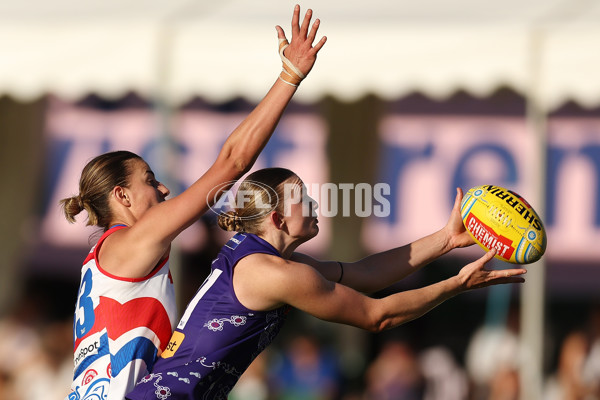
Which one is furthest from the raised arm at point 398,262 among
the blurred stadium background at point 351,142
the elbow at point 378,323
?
the blurred stadium background at point 351,142

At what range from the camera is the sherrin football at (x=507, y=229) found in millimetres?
3730

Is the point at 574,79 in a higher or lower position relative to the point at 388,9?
lower

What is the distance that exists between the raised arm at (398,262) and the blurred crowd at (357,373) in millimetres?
3946

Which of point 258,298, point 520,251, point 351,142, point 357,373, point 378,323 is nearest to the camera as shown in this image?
point 258,298

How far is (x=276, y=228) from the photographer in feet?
11.4

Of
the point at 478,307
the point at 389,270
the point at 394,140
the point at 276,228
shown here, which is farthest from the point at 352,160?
the point at 276,228

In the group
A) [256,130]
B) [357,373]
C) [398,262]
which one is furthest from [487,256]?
[357,373]

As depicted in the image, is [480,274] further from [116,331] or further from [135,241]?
[116,331]

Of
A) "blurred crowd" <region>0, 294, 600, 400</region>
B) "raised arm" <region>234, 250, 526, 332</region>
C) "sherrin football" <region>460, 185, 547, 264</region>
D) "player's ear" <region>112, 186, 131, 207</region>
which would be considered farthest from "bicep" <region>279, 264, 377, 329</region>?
"blurred crowd" <region>0, 294, 600, 400</region>

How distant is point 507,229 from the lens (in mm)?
3734

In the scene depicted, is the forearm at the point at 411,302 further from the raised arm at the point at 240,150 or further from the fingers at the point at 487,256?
the raised arm at the point at 240,150

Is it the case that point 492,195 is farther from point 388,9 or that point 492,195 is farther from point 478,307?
point 478,307

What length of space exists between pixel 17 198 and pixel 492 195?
7.12 metres

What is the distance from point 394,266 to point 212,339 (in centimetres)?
106
